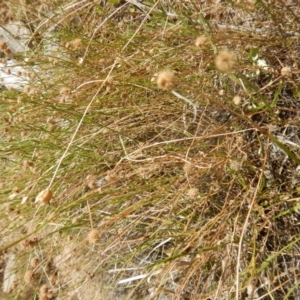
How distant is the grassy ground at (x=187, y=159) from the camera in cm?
101

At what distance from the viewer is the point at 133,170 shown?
1.15m

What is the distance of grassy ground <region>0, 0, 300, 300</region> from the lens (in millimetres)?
1012

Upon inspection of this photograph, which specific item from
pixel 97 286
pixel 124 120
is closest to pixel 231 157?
pixel 124 120

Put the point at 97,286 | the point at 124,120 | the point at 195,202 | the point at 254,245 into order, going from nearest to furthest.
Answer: the point at 254,245 → the point at 195,202 → the point at 124,120 → the point at 97,286

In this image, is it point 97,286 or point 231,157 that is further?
point 97,286

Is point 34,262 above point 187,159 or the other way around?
the other way around

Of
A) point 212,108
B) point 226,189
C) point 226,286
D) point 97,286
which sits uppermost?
point 212,108

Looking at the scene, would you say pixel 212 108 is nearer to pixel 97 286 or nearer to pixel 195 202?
pixel 195 202

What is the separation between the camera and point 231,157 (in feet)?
3.34

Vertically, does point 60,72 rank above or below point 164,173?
above

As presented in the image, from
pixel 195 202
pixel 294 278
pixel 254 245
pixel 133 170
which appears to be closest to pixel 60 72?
pixel 133 170

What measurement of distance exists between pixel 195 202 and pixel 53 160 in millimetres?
491

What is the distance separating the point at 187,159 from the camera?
103 centimetres

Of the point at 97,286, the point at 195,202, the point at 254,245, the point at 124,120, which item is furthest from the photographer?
the point at 97,286
